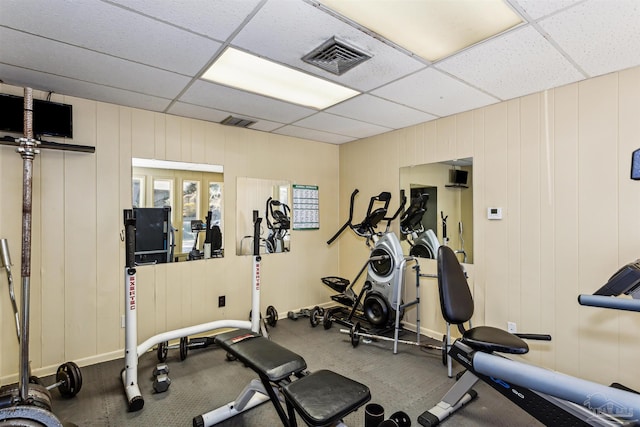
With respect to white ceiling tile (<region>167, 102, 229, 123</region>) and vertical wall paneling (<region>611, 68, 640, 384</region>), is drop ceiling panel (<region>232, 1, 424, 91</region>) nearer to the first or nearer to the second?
white ceiling tile (<region>167, 102, 229, 123</region>)

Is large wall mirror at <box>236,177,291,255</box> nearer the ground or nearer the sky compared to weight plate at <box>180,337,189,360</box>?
nearer the sky

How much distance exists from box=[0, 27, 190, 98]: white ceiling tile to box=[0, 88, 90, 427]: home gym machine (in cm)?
25

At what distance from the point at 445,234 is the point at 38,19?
3.65 m

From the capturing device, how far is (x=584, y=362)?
2.50m

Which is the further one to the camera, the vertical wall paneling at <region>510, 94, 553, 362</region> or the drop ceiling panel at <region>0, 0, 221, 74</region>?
the vertical wall paneling at <region>510, 94, 553, 362</region>

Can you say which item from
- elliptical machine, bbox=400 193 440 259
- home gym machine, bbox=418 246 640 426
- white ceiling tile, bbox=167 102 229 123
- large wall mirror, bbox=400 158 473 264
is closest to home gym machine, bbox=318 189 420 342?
elliptical machine, bbox=400 193 440 259

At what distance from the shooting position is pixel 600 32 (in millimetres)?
1829

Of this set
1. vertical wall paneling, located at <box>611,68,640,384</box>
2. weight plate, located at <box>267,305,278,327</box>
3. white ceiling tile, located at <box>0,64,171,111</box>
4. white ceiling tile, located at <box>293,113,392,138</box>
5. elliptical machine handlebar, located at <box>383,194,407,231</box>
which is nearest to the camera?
vertical wall paneling, located at <box>611,68,640,384</box>

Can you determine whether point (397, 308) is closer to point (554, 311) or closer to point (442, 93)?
point (554, 311)

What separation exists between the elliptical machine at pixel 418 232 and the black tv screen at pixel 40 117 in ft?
11.4

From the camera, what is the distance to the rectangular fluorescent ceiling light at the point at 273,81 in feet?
7.58

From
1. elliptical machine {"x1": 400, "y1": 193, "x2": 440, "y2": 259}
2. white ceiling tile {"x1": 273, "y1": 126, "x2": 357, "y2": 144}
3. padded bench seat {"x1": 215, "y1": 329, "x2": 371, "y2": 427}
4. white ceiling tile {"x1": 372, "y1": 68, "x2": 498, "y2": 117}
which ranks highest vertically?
white ceiling tile {"x1": 273, "y1": 126, "x2": 357, "y2": 144}

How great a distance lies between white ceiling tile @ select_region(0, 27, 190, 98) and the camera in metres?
1.97

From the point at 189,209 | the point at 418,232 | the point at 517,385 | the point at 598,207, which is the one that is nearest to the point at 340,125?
the point at 418,232
